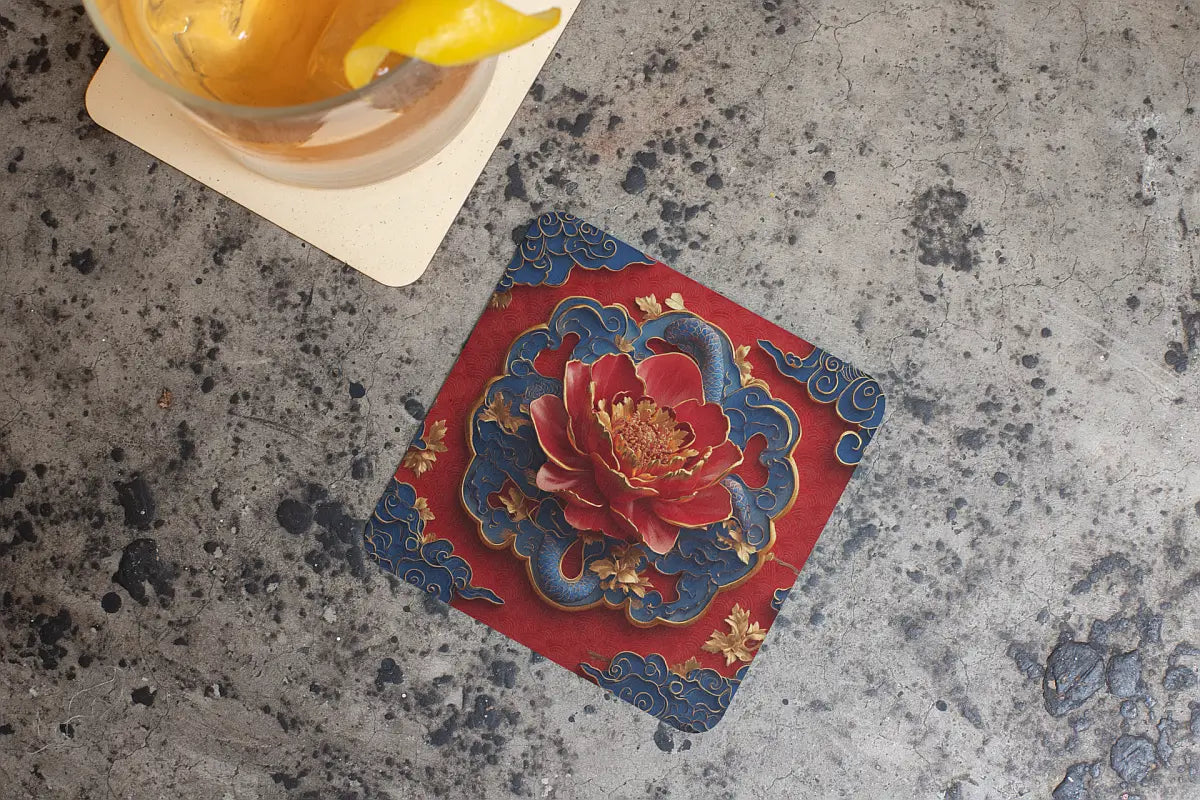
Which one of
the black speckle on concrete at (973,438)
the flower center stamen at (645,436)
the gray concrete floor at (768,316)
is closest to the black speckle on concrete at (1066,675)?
the gray concrete floor at (768,316)

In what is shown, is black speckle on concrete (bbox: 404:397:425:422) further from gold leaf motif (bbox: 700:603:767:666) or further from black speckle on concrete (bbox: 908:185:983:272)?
black speckle on concrete (bbox: 908:185:983:272)

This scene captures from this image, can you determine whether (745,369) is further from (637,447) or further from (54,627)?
(54,627)

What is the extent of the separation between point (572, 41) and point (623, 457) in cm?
40

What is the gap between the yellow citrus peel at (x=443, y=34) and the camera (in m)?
0.43

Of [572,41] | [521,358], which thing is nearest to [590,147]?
[572,41]

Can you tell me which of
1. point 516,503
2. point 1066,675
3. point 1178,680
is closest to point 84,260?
point 516,503

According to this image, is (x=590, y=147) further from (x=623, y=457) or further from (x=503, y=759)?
(x=503, y=759)

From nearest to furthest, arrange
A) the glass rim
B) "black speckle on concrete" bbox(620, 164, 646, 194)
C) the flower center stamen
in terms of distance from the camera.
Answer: the glass rim
the flower center stamen
"black speckle on concrete" bbox(620, 164, 646, 194)

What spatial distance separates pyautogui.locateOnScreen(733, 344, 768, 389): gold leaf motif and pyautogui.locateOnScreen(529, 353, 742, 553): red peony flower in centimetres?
6

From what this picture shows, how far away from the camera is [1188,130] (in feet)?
2.78

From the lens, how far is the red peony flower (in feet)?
2.38

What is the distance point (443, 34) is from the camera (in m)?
0.43

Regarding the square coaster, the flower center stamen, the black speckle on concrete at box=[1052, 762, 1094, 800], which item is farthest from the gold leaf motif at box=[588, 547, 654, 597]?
the black speckle on concrete at box=[1052, 762, 1094, 800]

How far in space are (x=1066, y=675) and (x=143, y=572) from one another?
87 cm
